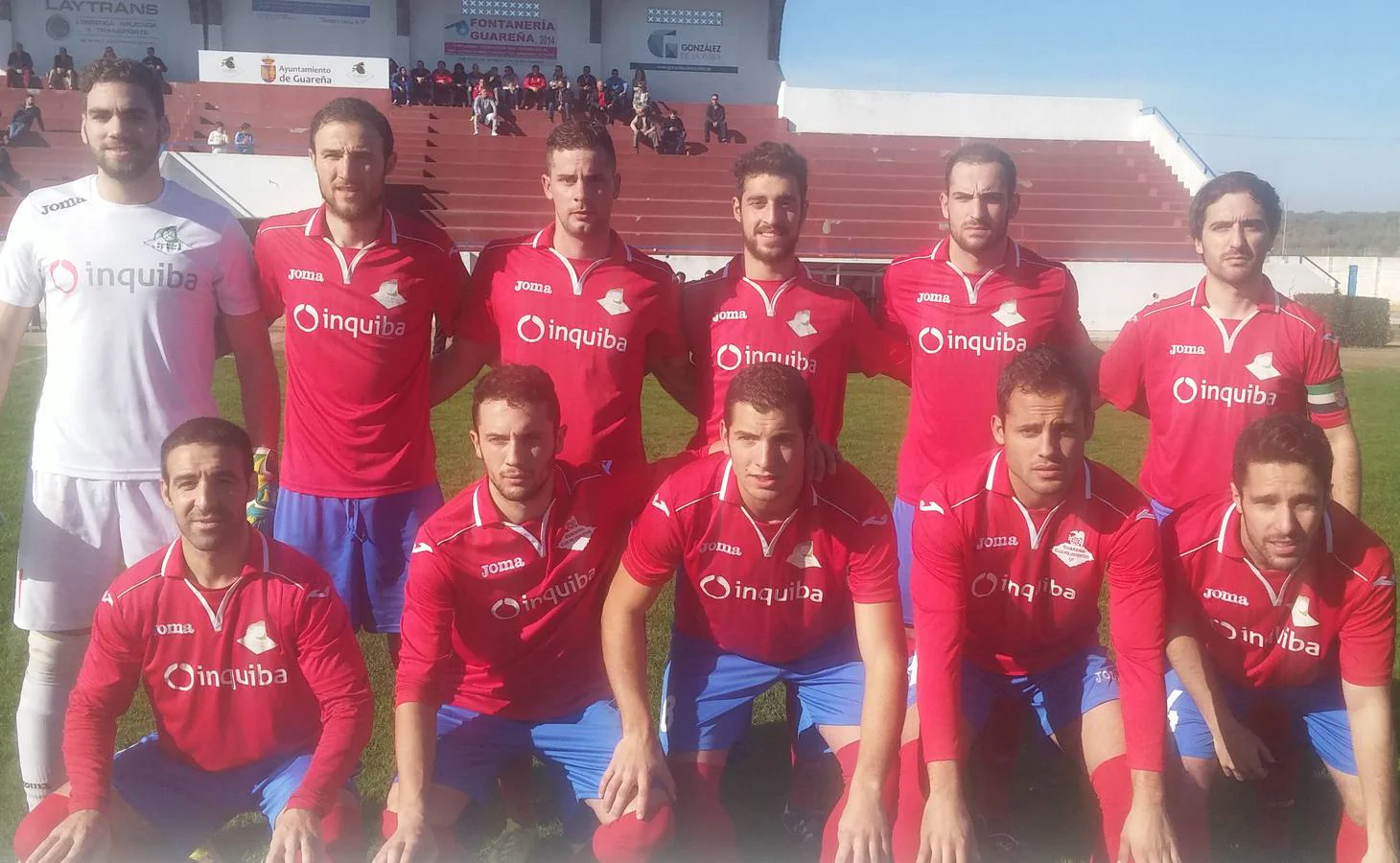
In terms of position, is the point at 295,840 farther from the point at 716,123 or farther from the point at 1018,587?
the point at 716,123

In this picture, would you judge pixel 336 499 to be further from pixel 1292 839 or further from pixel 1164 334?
pixel 1292 839

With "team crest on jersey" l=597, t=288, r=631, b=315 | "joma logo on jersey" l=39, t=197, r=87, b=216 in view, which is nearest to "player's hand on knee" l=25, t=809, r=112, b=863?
"joma logo on jersey" l=39, t=197, r=87, b=216

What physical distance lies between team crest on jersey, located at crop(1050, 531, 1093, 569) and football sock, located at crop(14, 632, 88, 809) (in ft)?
9.30

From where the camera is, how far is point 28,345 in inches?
576

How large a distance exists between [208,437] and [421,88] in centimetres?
2676

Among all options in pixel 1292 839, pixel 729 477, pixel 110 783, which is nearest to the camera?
pixel 110 783

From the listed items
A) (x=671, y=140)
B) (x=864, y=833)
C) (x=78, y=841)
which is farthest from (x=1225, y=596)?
(x=671, y=140)

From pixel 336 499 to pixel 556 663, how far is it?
929mm

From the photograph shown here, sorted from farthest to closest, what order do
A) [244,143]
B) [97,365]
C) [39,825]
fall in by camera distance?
[244,143], [97,365], [39,825]

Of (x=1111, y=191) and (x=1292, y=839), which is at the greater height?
(x=1111, y=191)

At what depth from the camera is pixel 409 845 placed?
2.52 m

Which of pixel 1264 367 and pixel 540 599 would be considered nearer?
pixel 540 599

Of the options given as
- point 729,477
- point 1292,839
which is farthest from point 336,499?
point 1292,839

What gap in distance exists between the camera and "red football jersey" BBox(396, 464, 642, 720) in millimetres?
2852
